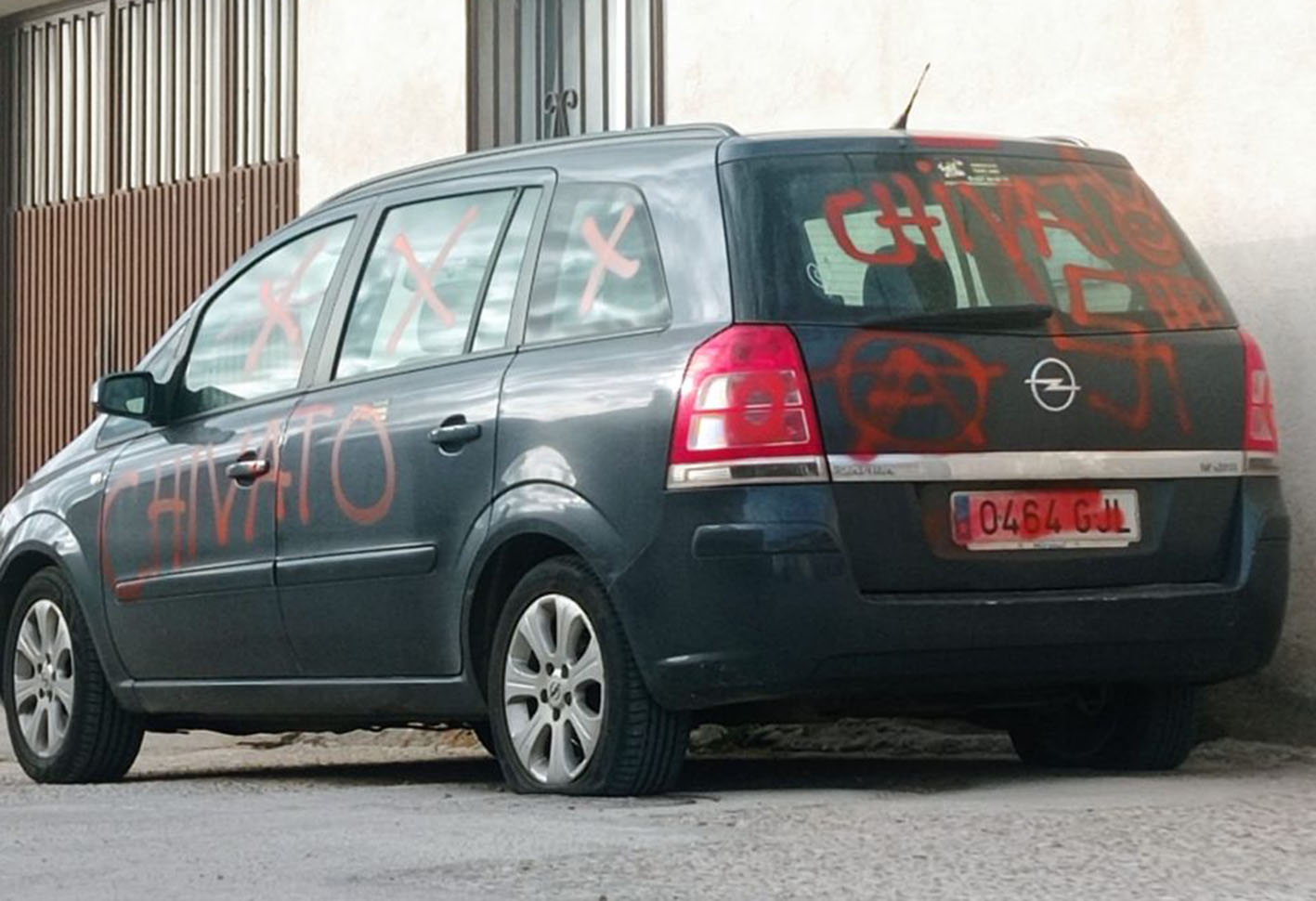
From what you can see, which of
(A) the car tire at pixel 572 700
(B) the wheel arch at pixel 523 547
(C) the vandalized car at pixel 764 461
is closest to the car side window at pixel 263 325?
(C) the vandalized car at pixel 764 461

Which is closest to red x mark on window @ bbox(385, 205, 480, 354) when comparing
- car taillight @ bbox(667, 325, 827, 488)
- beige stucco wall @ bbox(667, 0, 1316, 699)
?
car taillight @ bbox(667, 325, 827, 488)

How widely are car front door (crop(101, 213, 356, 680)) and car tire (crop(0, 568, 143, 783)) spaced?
0.24m

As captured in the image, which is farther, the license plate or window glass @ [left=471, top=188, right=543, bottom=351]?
window glass @ [left=471, top=188, right=543, bottom=351]

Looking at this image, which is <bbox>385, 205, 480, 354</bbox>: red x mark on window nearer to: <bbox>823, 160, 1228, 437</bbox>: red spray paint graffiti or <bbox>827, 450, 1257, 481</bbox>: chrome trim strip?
<bbox>823, 160, 1228, 437</bbox>: red spray paint graffiti

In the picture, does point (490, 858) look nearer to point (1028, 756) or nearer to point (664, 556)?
point (664, 556)

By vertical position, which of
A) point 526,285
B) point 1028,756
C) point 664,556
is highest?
point 526,285

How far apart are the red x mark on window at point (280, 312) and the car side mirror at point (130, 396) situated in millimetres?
389

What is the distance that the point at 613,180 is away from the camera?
25.8ft

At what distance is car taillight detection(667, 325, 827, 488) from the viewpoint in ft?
23.4

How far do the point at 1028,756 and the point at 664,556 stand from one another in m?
1.89

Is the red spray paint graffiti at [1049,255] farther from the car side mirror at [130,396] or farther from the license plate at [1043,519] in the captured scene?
the car side mirror at [130,396]

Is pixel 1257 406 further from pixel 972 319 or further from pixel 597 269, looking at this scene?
pixel 597 269

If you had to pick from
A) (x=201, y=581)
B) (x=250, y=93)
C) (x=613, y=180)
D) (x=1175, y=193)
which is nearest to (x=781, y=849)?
(x=613, y=180)

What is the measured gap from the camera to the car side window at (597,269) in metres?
7.58
